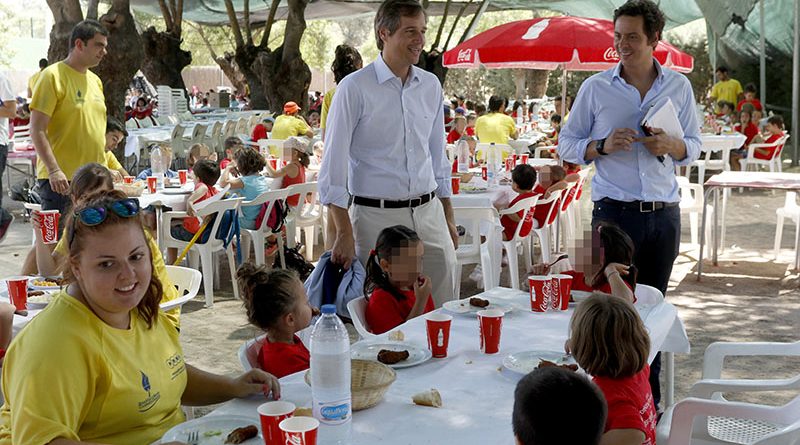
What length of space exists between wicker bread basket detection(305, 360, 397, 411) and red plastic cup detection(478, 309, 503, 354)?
0.48 meters

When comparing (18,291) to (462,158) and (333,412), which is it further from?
(462,158)

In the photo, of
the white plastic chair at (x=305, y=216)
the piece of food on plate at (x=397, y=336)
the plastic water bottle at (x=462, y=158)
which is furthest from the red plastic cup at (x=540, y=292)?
the plastic water bottle at (x=462, y=158)

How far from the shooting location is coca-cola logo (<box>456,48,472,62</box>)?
1005 centimetres

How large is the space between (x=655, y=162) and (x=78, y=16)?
8074 millimetres

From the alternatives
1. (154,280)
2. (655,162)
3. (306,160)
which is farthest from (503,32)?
(154,280)

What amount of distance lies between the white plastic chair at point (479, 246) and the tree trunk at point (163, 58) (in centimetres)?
1273

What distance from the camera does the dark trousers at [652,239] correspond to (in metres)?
4.02

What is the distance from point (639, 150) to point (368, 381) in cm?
213

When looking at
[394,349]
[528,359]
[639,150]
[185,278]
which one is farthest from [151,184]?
[528,359]

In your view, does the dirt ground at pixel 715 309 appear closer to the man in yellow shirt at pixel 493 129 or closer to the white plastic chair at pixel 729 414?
the white plastic chair at pixel 729 414

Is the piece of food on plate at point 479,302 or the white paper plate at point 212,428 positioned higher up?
the piece of food on plate at point 479,302

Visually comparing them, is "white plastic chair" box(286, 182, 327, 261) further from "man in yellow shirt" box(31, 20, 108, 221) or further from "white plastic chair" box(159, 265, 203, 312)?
"white plastic chair" box(159, 265, 203, 312)

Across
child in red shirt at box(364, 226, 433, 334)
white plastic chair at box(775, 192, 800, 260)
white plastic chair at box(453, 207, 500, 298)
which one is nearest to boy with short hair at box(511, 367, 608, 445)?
child in red shirt at box(364, 226, 433, 334)

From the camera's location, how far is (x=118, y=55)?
10.4 meters
